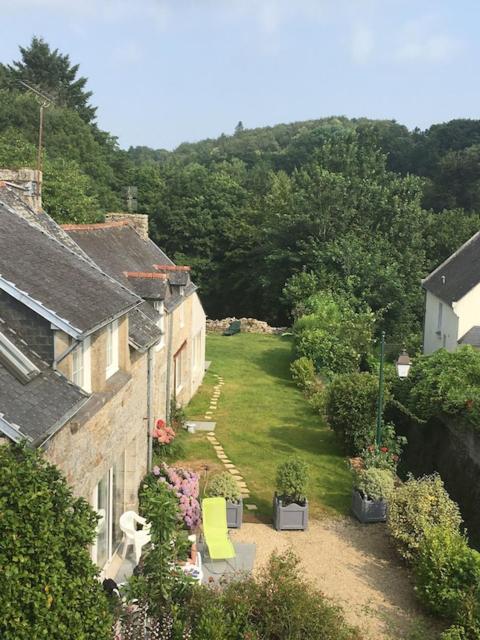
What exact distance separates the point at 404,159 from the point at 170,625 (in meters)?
82.0

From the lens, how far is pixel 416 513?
42.7ft

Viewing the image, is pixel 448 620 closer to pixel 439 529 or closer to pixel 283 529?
pixel 439 529

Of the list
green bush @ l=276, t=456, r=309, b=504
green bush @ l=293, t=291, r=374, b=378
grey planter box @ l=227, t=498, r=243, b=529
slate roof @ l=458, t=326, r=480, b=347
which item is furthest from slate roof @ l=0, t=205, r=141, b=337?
green bush @ l=293, t=291, r=374, b=378

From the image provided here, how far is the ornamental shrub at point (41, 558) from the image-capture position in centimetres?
671

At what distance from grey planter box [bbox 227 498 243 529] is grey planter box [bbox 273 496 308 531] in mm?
886

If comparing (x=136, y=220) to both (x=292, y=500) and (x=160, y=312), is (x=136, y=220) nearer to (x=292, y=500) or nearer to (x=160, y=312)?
(x=160, y=312)

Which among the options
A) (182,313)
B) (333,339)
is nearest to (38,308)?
(182,313)

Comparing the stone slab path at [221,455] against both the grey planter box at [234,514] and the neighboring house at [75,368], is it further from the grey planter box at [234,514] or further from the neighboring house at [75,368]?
the neighboring house at [75,368]

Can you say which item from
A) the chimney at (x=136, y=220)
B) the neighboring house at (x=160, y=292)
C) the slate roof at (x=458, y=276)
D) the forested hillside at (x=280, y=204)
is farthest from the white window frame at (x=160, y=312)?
the forested hillside at (x=280, y=204)

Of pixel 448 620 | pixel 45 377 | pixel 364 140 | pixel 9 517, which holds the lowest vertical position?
pixel 448 620

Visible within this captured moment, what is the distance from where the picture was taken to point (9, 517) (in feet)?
22.0

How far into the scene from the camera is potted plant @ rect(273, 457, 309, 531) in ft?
47.2

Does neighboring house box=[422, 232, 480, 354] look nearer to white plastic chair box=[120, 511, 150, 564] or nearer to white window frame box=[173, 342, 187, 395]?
white window frame box=[173, 342, 187, 395]

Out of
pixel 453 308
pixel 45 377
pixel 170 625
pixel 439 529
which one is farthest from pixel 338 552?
pixel 453 308
